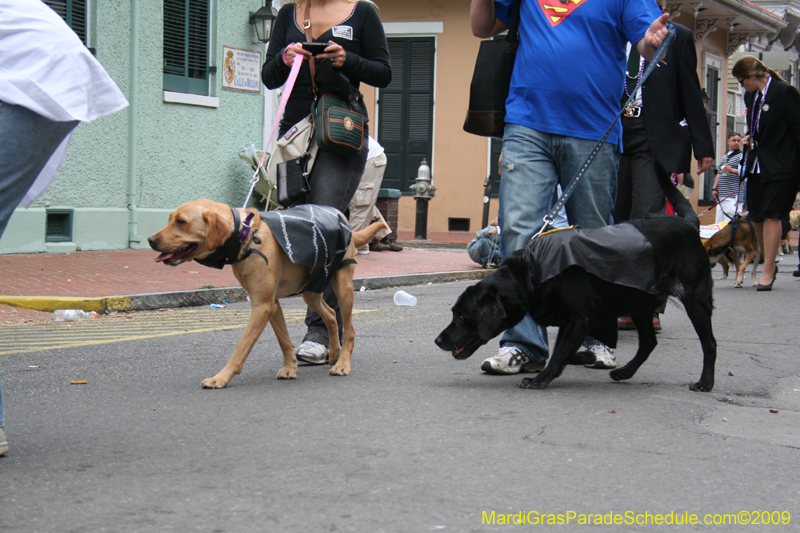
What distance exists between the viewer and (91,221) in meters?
11.1

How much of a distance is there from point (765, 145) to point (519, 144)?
19.0 feet

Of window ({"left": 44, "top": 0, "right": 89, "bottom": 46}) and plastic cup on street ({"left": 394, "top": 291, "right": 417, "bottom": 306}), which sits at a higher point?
window ({"left": 44, "top": 0, "right": 89, "bottom": 46})

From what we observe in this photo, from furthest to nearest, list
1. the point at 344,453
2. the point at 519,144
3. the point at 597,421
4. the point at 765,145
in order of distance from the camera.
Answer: the point at 765,145
the point at 519,144
the point at 597,421
the point at 344,453

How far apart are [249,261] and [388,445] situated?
52.3 inches

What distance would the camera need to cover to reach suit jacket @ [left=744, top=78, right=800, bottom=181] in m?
9.16

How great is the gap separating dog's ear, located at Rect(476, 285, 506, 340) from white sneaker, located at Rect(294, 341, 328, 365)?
115 centimetres

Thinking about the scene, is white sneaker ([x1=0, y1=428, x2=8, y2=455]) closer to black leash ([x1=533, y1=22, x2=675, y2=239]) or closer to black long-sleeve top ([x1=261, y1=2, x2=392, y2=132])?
black leash ([x1=533, y1=22, x2=675, y2=239])

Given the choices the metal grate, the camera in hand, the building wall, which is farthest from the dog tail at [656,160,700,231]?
the building wall

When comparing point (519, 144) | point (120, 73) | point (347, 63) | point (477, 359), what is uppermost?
point (120, 73)

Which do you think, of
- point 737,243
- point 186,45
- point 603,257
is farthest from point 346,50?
point 186,45

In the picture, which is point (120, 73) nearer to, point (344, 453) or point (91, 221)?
point (91, 221)

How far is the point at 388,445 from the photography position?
3078mm

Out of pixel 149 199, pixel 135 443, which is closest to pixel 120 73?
pixel 149 199

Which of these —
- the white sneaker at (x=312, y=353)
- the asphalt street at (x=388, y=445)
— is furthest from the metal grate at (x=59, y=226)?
the white sneaker at (x=312, y=353)
